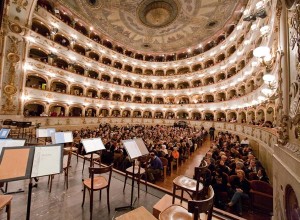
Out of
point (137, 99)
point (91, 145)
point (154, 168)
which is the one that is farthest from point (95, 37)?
point (154, 168)

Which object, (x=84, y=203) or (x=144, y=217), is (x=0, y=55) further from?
(x=144, y=217)

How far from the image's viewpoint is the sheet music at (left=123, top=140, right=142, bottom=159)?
12.0 feet

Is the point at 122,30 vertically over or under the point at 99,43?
over

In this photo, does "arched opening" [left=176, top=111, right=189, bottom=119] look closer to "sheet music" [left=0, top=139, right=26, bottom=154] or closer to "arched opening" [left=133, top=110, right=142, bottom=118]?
"arched opening" [left=133, top=110, right=142, bottom=118]

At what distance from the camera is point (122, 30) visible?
865 inches

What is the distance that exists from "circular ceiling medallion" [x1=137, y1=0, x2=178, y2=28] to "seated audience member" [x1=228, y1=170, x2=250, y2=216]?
18631mm

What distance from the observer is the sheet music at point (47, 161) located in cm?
250

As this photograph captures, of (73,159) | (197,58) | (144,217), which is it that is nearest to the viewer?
(144,217)

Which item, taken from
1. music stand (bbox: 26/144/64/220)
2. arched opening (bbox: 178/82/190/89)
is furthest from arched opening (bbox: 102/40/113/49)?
music stand (bbox: 26/144/64/220)

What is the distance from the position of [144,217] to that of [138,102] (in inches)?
974

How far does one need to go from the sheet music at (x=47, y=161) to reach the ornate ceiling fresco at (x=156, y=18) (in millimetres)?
18407

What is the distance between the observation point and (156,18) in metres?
19.8

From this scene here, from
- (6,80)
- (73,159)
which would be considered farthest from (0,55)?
(73,159)


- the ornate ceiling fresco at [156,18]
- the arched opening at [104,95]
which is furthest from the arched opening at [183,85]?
the arched opening at [104,95]
